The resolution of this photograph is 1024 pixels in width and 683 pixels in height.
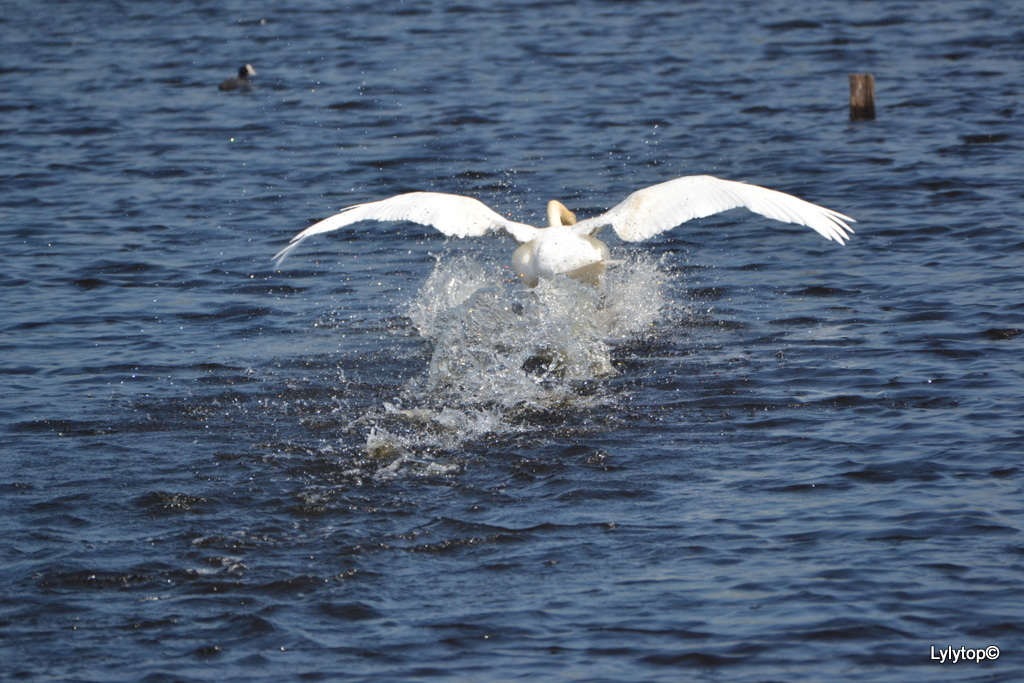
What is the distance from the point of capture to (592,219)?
35.1 ft

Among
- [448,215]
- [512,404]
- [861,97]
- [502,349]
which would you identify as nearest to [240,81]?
[861,97]

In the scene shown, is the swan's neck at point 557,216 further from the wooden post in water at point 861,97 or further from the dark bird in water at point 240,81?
the dark bird in water at point 240,81

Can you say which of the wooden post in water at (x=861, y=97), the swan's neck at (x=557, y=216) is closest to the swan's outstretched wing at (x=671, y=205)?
the swan's neck at (x=557, y=216)

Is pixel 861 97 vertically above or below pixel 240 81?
below

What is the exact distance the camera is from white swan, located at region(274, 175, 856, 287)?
1030 cm

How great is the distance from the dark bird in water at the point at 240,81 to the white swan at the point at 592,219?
522 inches

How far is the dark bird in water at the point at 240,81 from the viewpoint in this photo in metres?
23.4

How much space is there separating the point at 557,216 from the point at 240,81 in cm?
1376

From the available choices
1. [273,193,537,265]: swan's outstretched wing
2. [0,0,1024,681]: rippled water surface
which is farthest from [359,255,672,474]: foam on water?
[273,193,537,265]: swan's outstretched wing

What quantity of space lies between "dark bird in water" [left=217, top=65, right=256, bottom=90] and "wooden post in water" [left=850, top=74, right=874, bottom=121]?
394 inches

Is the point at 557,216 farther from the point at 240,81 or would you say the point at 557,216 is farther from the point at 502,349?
the point at 240,81

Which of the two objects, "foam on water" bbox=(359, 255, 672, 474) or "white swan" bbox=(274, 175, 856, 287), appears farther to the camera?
"white swan" bbox=(274, 175, 856, 287)

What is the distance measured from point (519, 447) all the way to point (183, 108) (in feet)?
50.0

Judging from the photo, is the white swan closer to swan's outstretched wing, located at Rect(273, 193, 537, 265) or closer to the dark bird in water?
swan's outstretched wing, located at Rect(273, 193, 537, 265)
